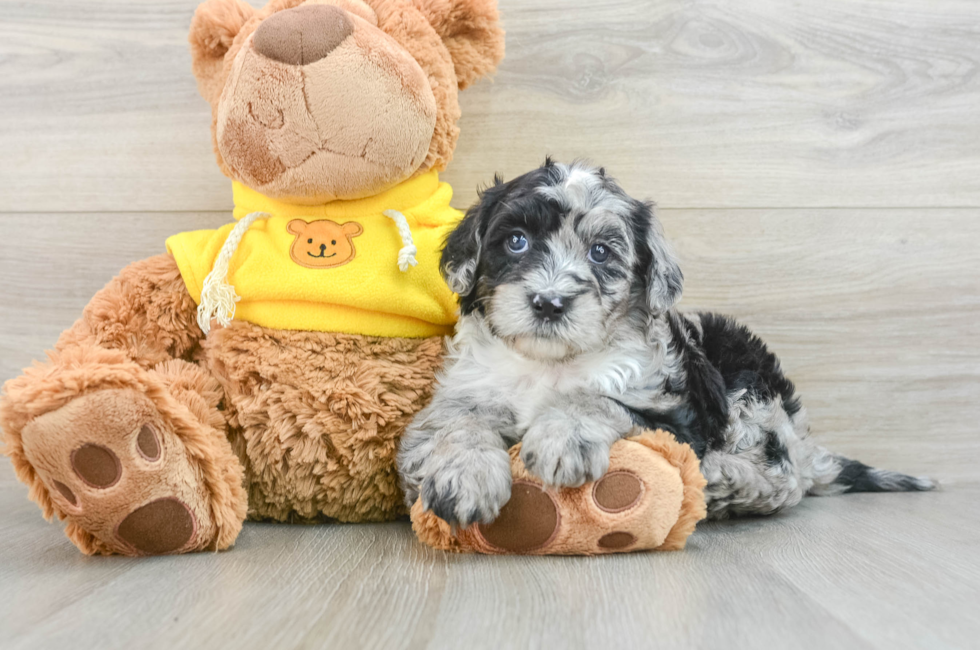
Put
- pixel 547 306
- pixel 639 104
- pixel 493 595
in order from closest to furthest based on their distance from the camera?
pixel 493 595
pixel 547 306
pixel 639 104

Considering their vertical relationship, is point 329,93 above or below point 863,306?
above

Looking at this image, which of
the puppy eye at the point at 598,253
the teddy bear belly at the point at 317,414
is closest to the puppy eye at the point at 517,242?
the puppy eye at the point at 598,253

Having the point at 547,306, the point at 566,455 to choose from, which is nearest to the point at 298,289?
the point at 547,306

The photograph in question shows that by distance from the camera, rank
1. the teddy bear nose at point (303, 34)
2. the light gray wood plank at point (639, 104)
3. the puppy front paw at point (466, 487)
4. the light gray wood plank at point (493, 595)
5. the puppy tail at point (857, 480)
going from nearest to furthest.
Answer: the light gray wood plank at point (493, 595) → the puppy front paw at point (466, 487) → the teddy bear nose at point (303, 34) → the puppy tail at point (857, 480) → the light gray wood plank at point (639, 104)

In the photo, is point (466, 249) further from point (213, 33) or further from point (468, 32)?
point (213, 33)

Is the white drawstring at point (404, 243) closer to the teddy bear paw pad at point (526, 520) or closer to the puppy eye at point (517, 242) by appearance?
the puppy eye at point (517, 242)

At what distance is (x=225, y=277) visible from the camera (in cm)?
187

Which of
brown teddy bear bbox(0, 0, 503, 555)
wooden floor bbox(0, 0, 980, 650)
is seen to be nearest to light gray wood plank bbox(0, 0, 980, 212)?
wooden floor bbox(0, 0, 980, 650)

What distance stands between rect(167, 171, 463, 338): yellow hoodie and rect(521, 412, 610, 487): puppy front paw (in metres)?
0.55

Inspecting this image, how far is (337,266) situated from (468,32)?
0.75 m

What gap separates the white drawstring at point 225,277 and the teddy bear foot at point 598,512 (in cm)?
58

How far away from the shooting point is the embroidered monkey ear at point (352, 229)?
6.36 ft

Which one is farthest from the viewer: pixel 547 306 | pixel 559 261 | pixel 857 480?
pixel 857 480

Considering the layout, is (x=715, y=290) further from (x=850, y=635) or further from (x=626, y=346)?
(x=850, y=635)
